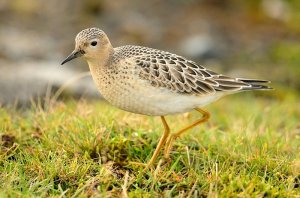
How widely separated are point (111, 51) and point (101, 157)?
1.25 metres

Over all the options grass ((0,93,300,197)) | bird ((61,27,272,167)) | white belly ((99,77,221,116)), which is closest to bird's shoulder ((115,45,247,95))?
bird ((61,27,272,167))

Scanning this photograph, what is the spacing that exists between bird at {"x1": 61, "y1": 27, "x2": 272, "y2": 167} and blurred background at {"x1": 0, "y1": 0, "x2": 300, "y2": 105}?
6466 millimetres

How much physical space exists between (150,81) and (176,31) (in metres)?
9.83

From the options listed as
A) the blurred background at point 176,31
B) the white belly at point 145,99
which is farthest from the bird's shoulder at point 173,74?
the blurred background at point 176,31

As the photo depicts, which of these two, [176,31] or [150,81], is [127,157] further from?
[176,31]

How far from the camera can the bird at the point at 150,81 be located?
21.4 ft

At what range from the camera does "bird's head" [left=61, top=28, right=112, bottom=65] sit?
6.88m

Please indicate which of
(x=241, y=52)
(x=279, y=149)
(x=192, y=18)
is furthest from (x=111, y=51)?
(x=192, y=18)

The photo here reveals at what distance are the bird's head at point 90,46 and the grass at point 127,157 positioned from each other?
93 cm

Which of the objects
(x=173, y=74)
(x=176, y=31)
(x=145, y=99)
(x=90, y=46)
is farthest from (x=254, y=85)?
(x=176, y=31)

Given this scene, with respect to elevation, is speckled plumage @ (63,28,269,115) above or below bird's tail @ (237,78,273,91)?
below

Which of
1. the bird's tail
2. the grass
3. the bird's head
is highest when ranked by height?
the bird's tail

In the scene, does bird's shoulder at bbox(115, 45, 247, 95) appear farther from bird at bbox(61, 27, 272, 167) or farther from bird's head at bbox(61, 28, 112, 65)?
bird's head at bbox(61, 28, 112, 65)

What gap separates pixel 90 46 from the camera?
6879 mm
